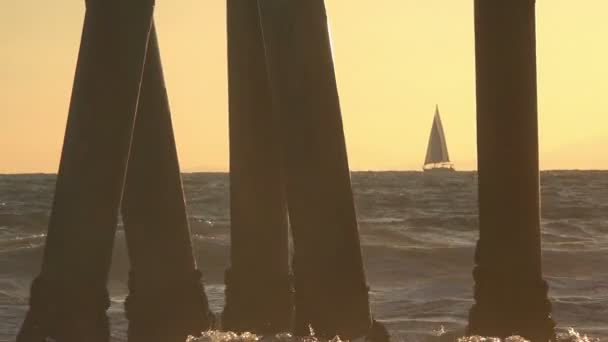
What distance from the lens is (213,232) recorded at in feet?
101

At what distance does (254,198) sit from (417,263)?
14.5m

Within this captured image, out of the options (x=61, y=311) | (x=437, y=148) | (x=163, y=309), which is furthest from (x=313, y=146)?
(x=437, y=148)

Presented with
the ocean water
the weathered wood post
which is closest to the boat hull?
the ocean water

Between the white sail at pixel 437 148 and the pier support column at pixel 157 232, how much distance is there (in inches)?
4684

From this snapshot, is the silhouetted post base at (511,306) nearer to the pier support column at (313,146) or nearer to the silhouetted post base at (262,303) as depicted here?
the pier support column at (313,146)

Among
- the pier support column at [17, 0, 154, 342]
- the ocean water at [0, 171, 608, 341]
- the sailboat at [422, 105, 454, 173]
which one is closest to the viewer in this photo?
the pier support column at [17, 0, 154, 342]

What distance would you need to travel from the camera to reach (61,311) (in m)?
7.69

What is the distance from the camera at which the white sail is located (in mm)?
128875

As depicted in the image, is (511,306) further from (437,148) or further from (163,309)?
(437,148)

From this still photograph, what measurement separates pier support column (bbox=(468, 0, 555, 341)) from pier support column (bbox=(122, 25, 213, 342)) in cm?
216

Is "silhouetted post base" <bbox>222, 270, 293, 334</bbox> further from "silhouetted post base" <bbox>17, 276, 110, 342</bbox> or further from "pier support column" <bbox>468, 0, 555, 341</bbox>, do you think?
"pier support column" <bbox>468, 0, 555, 341</bbox>

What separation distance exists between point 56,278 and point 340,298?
163 centimetres

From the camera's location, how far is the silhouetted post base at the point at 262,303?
362 inches

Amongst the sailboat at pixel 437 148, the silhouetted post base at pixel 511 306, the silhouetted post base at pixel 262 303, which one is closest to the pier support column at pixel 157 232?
the silhouetted post base at pixel 262 303
